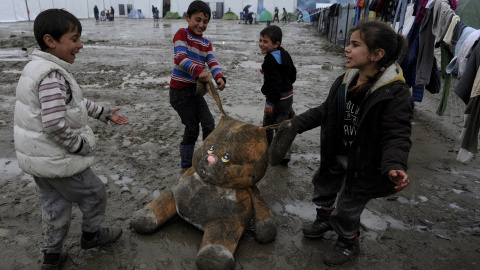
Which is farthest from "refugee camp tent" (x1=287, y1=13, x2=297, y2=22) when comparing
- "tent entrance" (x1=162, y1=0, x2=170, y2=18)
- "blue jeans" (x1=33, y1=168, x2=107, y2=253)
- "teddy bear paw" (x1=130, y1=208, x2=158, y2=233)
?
"blue jeans" (x1=33, y1=168, x2=107, y2=253)

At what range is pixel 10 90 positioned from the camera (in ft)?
22.0

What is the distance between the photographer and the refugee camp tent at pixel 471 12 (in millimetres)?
4754

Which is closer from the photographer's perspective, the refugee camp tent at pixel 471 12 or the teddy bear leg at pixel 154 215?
the teddy bear leg at pixel 154 215

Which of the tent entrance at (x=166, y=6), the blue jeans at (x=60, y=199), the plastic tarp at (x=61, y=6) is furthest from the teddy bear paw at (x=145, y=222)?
the tent entrance at (x=166, y=6)

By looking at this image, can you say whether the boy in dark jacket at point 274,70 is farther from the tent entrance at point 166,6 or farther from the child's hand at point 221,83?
the tent entrance at point 166,6

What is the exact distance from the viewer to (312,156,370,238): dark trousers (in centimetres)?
239

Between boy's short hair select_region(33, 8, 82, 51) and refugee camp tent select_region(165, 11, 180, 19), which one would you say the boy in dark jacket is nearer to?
boy's short hair select_region(33, 8, 82, 51)

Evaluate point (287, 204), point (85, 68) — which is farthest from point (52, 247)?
point (85, 68)

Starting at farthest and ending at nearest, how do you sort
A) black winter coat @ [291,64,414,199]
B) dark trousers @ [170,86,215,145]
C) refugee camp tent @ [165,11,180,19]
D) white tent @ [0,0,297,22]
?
refugee camp tent @ [165,11,180,19] → white tent @ [0,0,297,22] → dark trousers @ [170,86,215,145] → black winter coat @ [291,64,414,199]

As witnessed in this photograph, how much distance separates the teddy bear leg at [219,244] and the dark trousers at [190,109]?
4.57ft

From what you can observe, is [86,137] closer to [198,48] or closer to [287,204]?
[198,48]

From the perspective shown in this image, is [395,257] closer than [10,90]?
Yes

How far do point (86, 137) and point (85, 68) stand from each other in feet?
25.9

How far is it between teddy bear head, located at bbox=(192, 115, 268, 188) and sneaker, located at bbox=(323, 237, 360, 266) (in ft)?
2.58
